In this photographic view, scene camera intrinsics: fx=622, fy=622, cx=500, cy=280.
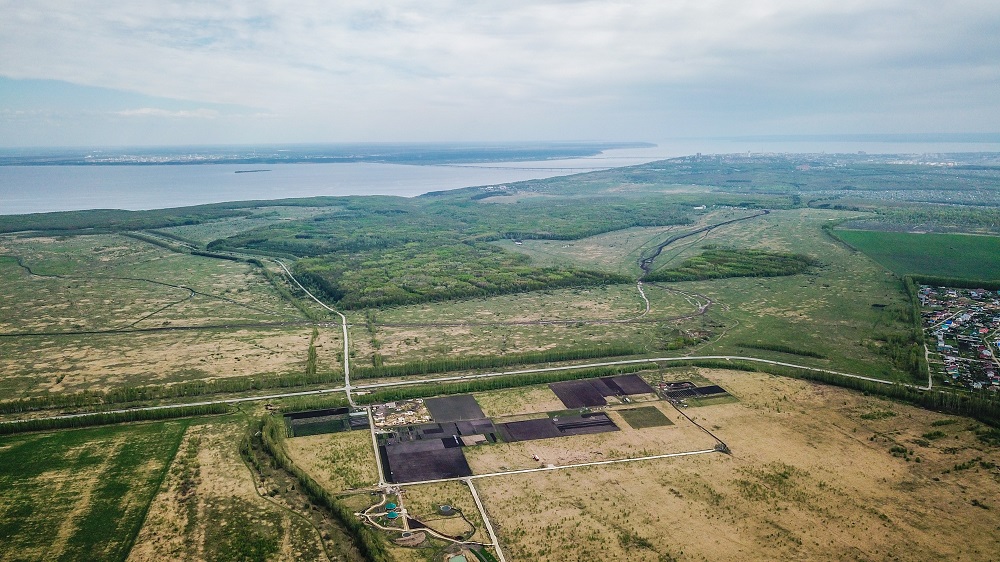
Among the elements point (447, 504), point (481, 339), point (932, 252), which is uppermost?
point (932, 252)

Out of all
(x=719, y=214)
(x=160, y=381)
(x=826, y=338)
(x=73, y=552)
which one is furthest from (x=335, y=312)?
(x=719, y=214)

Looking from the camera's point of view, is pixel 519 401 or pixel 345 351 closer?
pixel 519 401

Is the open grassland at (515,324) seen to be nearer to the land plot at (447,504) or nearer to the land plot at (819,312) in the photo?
the land plot at (819,312)

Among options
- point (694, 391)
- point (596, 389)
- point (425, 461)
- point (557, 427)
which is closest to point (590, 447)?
point (557, 427)

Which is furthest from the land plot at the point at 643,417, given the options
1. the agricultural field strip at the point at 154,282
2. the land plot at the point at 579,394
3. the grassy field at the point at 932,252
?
the grassy field at the point at 932,252

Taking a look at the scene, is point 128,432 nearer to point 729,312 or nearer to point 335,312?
point 335,312

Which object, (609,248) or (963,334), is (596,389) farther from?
(609,248)

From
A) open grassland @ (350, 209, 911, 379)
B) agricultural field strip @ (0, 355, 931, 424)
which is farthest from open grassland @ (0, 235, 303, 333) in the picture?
A: agricultural field strip @ (0, 355, 931, 424)
